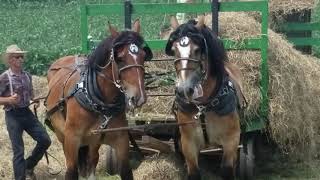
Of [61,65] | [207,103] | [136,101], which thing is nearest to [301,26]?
[61,65]

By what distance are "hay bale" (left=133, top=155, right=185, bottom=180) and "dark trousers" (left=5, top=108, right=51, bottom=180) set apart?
3.94ft

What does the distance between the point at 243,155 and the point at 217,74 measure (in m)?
1.77

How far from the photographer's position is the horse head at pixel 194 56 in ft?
19.4

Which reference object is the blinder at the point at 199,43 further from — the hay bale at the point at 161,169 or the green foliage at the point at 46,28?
the green foliage at the point at 46,28

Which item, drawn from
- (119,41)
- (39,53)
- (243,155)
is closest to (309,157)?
(243,155)

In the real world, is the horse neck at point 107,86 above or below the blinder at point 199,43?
below

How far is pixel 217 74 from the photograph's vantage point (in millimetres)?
6469

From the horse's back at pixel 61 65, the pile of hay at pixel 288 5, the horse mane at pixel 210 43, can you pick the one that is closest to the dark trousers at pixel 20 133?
the horse's back at pixel 61 65

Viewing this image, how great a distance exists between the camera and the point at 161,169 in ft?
26.3

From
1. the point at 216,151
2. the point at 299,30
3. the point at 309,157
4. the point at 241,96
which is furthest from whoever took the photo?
the point at 299,30

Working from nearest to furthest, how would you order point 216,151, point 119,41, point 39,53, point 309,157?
point 119,41
point 216,151
point 309,157
point 39,53

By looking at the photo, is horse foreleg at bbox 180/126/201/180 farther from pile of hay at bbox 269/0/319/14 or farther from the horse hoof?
pile of hay at bbox 269/0/319/14

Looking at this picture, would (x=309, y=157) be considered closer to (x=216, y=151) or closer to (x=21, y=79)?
(x=216, y=151)

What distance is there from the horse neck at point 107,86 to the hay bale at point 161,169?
1885 millimetres
